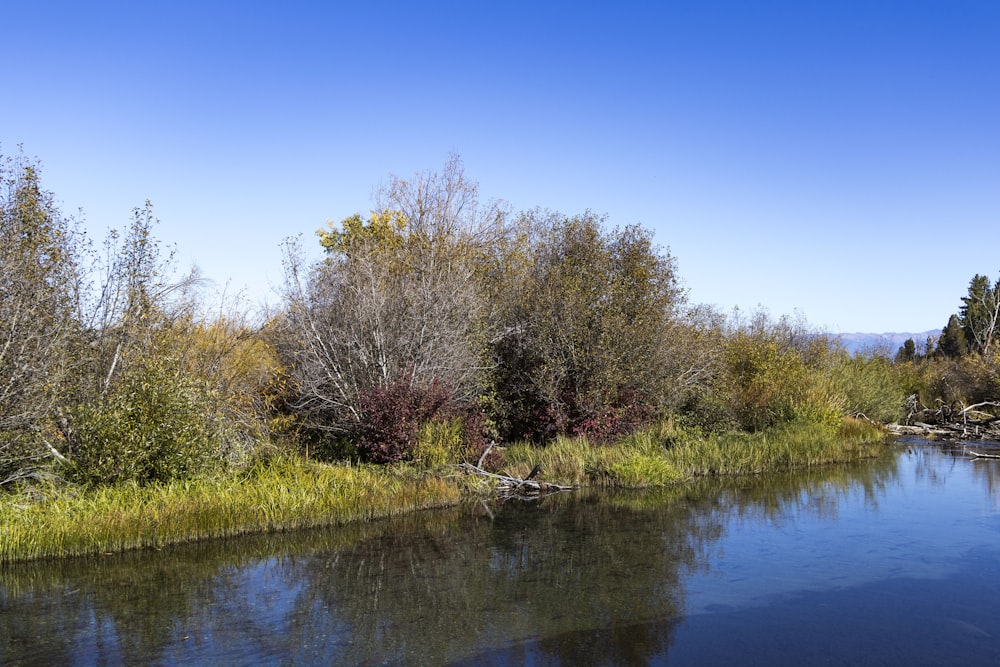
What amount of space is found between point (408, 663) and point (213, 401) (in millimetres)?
9659

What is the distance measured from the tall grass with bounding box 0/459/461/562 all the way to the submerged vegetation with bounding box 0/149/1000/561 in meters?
0.04

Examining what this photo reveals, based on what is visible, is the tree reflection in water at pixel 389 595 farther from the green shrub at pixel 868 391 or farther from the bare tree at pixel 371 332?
the green shrub at pixel 868 391

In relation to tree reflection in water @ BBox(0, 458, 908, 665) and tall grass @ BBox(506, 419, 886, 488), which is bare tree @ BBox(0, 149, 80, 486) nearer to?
tree reflection in water @ BBox(0, 458, 908, 665)

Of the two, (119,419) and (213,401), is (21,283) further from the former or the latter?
(213,401)

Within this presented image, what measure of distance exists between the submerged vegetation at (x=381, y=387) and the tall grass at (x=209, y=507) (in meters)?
0.04

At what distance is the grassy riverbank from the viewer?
11633 mm

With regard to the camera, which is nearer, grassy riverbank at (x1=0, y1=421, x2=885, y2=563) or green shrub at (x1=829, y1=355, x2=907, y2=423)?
grassy riverbank at (x1=0, y1=421, x2=885, y2=563)

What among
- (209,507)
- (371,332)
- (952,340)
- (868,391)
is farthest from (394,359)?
(952,340)

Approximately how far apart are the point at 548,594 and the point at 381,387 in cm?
842

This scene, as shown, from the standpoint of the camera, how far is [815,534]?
44.0 feet

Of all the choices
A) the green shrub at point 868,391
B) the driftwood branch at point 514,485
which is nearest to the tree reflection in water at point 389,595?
the driftwood branch at point 514,485

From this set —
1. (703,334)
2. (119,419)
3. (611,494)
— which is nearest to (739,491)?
(611,494)

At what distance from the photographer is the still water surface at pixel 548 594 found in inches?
316

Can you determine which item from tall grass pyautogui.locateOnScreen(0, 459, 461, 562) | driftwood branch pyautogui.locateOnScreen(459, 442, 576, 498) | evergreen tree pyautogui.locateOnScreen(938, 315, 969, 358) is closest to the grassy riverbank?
tall grass pyautogui.locateOnScreen(0, 459, 461, 562)
